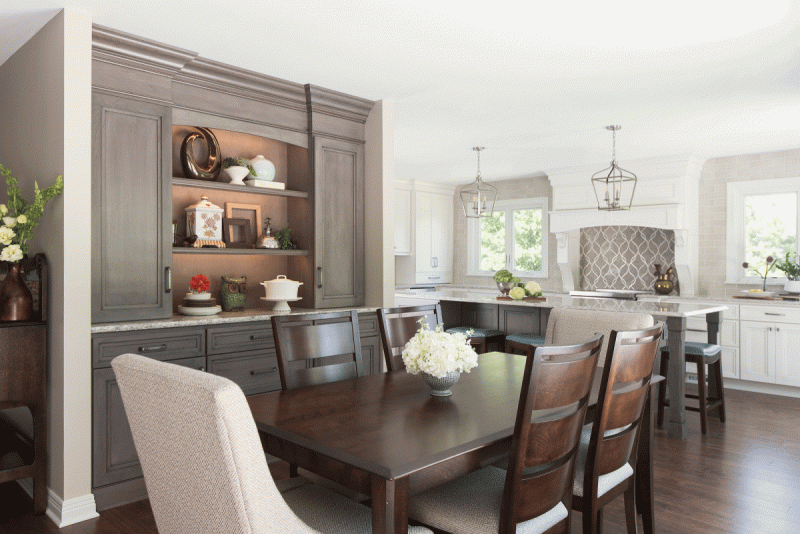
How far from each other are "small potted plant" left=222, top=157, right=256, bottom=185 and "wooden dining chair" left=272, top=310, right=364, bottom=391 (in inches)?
59.2

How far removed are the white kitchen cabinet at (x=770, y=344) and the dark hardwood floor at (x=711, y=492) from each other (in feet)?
3.69

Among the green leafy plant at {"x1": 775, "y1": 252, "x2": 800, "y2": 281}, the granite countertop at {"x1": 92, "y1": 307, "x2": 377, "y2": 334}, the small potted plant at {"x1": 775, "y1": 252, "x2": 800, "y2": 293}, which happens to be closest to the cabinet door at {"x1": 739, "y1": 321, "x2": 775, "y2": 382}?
the small potted plant at {"x1": 775, "y1": 252, "x2": 800, "y2": 293}

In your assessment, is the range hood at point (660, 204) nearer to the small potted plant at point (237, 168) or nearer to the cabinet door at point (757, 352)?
the cabinet door at point (757, 352)

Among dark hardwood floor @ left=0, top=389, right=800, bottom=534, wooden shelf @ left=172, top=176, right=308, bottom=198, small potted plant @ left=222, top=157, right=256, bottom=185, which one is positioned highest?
small potted plant @ left=222, top=157, right=256, bottom=185

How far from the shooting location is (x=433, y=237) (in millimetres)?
8219

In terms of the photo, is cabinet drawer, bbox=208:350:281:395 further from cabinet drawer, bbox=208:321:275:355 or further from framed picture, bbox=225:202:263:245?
framed picture, bbox=225:202:263:245

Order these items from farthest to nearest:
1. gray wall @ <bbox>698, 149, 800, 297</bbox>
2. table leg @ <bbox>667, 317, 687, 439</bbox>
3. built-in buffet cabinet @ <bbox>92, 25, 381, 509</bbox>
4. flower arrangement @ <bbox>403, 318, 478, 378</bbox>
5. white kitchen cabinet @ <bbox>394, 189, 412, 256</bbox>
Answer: white kitchen cabinet @ <bbox>394, 189, 412, 256</bbox> < gray wall @ <bbox>698, 149, 800, 297</bbox> < table leg @ <bbox>667, 317, 687, 439</bbox> < built-in buffet cabinet @ <bbox>92, 25, 381, 509</bbox> < flower arrangement @ <bbox>403, 318, 478, 378</bbox>

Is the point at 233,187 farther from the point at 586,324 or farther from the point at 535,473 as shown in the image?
the point at 535,473

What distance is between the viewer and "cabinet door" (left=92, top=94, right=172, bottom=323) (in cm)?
300

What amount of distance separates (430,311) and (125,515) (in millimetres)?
1782

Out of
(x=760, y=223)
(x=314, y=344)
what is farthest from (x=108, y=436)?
(x=760, y=223)

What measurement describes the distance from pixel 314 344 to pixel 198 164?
6.22 ft

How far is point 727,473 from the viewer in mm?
3373

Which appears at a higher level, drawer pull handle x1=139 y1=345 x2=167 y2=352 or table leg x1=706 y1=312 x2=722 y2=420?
drawer pull handle x1=139 y1=345 x2=167 y2=352
